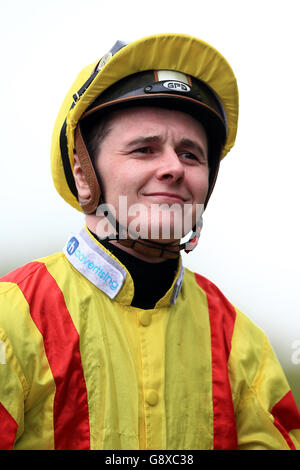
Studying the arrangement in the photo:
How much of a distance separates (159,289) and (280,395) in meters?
0.79

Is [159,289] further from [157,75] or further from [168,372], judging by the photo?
[157,75]

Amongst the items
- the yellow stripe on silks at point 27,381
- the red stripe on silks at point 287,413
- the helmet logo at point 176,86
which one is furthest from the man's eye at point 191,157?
the red stripe on silks at point 287,413

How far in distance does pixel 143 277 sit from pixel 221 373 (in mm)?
561

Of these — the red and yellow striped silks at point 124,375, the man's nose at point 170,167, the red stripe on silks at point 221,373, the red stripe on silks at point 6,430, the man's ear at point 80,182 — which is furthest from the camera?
the man's ear at point 80,182

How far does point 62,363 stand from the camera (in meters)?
1.90

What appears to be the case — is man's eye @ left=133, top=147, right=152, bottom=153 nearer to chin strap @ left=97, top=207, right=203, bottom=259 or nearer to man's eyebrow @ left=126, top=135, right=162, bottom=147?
man's eyebrow @ left=126, top=135, right=162, bottom=147

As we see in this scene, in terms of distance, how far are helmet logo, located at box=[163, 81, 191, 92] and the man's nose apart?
11.3 inches

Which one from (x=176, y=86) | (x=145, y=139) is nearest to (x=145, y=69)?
(x=176, y=86)

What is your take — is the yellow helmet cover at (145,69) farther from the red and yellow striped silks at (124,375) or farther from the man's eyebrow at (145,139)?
the red and yellow striped silks at (124,375)

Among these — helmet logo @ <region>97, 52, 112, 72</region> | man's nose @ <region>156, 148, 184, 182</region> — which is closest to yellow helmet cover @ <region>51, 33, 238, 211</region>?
helmet logo @ <region>97, 52, 112, 72</region>

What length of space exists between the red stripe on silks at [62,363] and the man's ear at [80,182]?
1.56ft

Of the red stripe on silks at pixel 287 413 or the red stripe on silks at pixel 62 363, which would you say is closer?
the red stripe on silks at pixel 62 363

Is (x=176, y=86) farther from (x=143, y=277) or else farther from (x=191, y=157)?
(x=143, y=277)

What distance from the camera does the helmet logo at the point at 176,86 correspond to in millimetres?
2180
